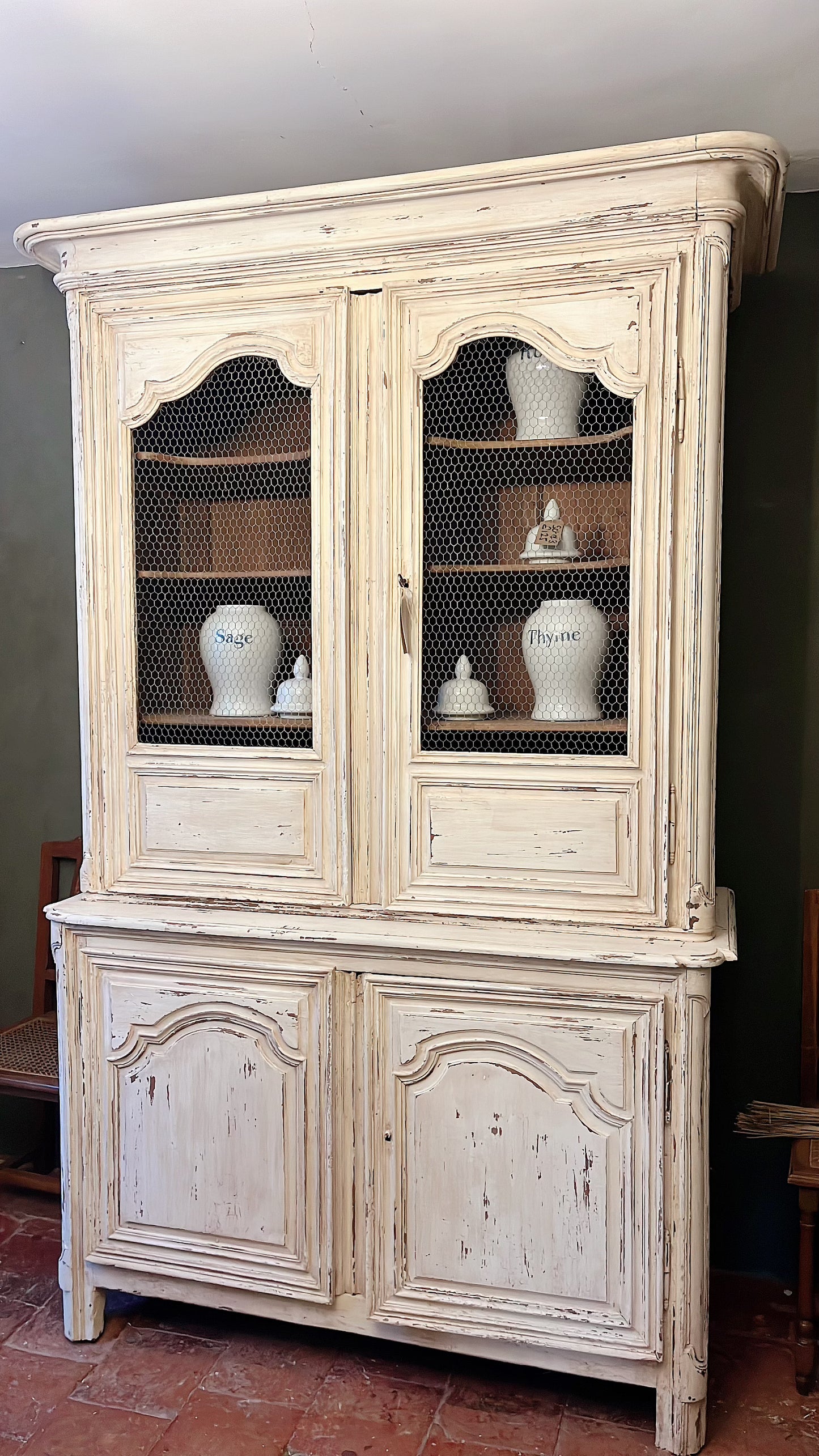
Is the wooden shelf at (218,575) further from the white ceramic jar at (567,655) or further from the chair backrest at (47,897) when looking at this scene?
the chair backrest at (47,897)

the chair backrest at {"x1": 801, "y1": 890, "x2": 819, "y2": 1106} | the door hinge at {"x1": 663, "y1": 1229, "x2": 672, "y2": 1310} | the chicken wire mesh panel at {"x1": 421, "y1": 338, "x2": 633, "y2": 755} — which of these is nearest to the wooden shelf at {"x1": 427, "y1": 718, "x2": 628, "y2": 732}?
the chicken wire mesh panel at {"x1": 421, "y1": 338, "x2": 633, "y2": 755}

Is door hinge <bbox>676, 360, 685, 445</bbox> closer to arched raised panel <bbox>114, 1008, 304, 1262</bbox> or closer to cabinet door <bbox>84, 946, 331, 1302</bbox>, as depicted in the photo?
cabinet door <bbox>84, 946, 331, 1302</bbox>

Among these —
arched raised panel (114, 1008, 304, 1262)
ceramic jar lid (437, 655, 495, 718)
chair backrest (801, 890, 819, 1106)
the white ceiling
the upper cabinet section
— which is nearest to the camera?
the white ceiling

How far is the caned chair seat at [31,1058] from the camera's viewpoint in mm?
2793

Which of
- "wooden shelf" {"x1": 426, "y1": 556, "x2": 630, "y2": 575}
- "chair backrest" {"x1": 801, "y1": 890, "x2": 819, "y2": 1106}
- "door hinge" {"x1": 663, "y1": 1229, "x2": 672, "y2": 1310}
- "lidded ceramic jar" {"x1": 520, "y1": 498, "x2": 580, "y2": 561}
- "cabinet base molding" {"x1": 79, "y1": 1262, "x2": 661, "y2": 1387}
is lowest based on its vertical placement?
"cabinet base molding" {"x1": 79, "y1": 1262, "x2": 661, "y2": 1387}

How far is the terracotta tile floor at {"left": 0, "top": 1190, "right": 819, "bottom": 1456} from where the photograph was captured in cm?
212

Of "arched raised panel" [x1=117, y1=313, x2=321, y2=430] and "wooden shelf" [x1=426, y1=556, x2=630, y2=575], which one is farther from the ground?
"arched raised panel" [x1=117, y1=313, x2=321, y2=430]

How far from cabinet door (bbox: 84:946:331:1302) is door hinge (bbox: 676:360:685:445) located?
1.29m

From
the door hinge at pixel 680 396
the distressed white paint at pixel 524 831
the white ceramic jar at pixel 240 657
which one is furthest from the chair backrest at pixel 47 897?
the door hinge at pixel 680 396

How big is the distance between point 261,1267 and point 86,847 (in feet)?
3.19

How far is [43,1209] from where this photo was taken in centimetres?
304

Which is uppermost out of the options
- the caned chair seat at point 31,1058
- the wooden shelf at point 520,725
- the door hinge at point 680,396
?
the door hinge at point 680,396

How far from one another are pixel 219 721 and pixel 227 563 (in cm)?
34

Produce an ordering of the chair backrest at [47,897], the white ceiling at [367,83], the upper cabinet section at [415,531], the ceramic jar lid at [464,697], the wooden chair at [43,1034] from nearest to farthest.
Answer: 1. the white ceiling at [367,83]
2. the upper cabinet section at [415,531]
3. the ceramic jar lid at [464,697]
4. the wooden chair at [43,1034]
5. the chair backrest at [47,897]
